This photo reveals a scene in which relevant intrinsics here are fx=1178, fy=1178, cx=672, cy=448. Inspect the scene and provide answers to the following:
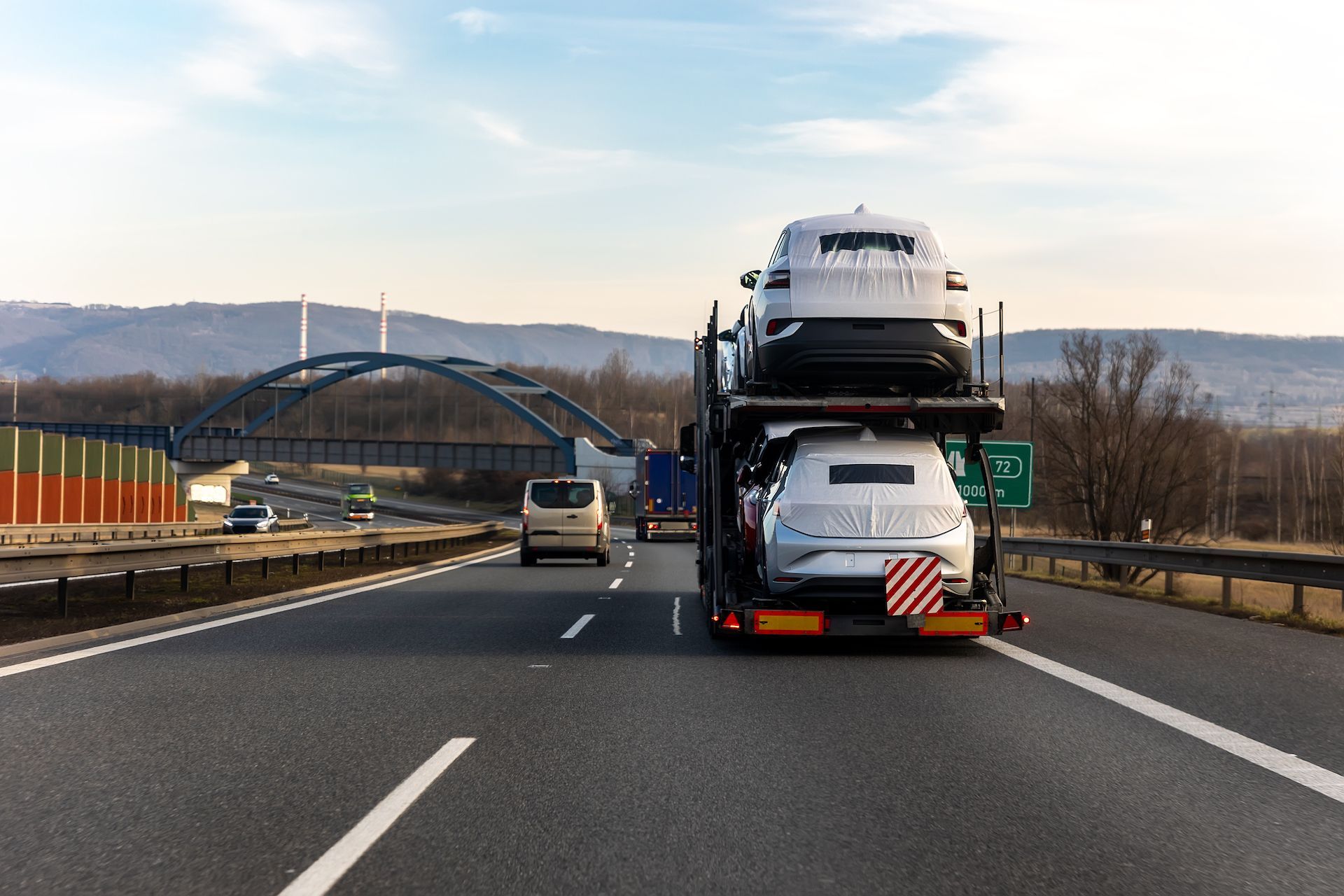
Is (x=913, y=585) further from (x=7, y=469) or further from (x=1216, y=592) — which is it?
(x=7, y=469)

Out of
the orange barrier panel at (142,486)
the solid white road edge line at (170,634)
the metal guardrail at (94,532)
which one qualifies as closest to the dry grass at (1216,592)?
the solid white road edge line at (170,634)

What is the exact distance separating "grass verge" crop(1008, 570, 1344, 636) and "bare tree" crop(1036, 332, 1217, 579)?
25.6m

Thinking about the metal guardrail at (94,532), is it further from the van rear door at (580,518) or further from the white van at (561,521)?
the van rear door at (580,518)

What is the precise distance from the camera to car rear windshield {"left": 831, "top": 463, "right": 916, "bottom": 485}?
32.6ft

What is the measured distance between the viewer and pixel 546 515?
25.7m

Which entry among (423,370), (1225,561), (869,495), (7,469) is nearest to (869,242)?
(869,495)

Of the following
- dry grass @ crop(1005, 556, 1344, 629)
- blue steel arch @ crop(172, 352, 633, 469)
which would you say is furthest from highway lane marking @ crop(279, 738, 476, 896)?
blue steel arch @ crop(172, 352, 633, 469)

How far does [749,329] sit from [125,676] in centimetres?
619

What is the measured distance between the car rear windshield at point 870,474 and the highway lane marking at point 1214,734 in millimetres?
1814

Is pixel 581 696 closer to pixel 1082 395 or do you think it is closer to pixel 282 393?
pixel 1082 395

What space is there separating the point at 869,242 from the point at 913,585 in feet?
10.2

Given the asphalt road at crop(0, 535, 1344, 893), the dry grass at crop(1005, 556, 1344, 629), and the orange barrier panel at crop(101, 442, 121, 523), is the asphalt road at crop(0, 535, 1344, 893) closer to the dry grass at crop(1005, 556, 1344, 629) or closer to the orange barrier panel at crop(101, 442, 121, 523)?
the dry grass at crop(1005, 556, 1344, 629)

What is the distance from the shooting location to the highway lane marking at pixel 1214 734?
5.60m

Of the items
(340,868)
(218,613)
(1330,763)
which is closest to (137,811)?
(340,868)
